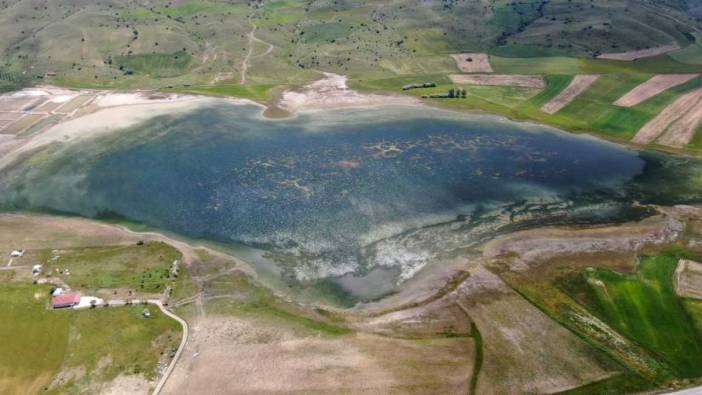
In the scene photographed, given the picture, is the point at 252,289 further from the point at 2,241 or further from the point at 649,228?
the point at 649,228

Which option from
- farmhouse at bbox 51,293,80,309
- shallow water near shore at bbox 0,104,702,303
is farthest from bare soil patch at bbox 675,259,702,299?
farmhouse at bbox 51,293,80,309

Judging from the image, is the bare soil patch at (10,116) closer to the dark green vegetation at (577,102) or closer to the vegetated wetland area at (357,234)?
the vegetated wetland area at (357,234)

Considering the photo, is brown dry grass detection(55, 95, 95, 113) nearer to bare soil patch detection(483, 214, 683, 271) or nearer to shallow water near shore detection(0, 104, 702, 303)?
shallow water near shore detection(0, 104, 702, 303)

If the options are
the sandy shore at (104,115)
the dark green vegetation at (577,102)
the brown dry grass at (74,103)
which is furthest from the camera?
the brown dry grass at (74,103)

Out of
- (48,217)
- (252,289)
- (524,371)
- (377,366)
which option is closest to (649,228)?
(524,371)

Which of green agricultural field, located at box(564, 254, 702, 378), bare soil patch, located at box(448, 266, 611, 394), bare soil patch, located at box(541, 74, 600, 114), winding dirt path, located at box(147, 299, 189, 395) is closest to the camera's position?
winding dirt path, located at box(147, 299, 189, 395)

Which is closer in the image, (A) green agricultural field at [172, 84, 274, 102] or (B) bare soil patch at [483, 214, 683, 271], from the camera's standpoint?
(B) bare soil patch at [483, 214, 683, 271]

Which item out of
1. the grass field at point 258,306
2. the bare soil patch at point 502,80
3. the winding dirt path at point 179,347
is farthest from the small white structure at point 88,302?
the bare soil patch at point 502,80
